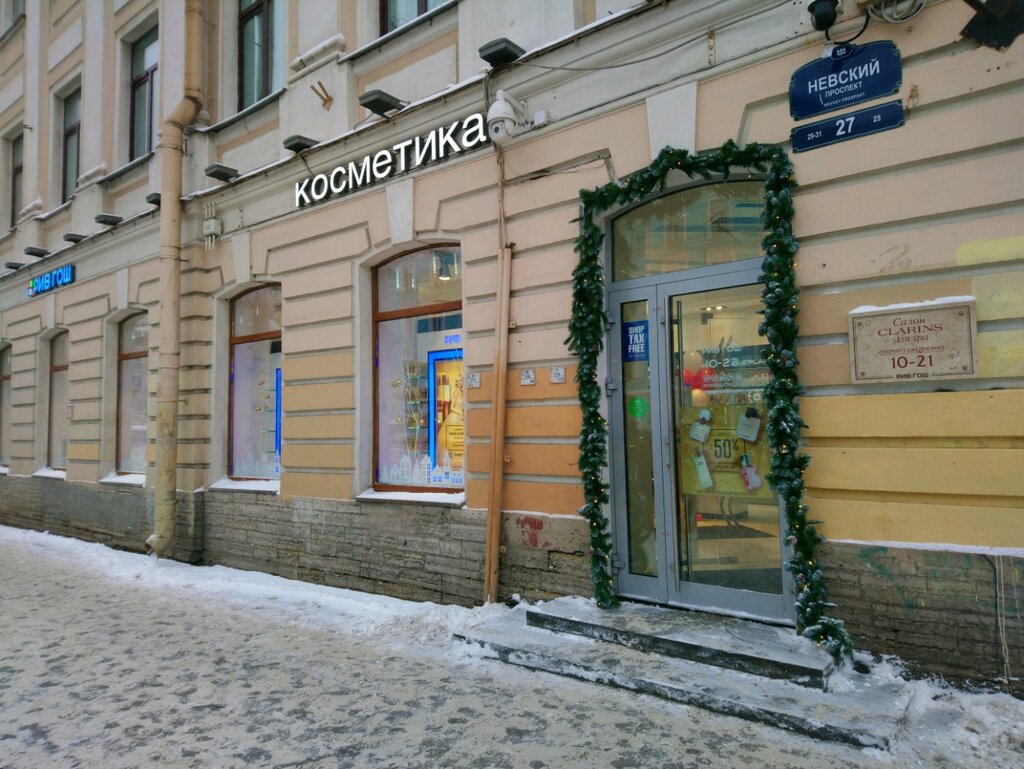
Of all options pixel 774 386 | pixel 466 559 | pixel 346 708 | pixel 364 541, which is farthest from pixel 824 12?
Answer: pixel 364 541

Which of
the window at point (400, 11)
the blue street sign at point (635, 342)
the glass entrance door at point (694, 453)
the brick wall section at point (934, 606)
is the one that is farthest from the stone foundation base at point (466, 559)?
the window at point (400, 11)

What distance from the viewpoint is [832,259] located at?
4.27 meters

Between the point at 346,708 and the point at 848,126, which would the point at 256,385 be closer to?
the point at 346,708

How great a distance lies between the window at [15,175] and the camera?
13305 millimetres

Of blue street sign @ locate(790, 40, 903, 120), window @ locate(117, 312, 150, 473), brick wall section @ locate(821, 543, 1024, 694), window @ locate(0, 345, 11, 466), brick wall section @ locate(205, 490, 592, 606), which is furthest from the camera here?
window @ locate(0, 345, 11, 466)

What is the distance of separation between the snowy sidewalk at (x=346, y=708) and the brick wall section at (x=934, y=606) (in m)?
0.19

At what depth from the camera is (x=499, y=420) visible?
560 centimetres

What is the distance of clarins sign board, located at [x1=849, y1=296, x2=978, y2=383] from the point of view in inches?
151

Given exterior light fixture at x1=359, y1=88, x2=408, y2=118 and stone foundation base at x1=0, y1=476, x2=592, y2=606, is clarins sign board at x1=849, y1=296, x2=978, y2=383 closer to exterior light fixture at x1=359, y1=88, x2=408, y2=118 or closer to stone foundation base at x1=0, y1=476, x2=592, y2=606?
stone foundation base at x1=0, y1=476, x2=592, y2=606

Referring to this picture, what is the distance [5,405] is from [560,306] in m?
12.7

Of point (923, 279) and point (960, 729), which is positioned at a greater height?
point (923, 279)

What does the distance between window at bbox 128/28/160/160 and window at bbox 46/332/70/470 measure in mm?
3565

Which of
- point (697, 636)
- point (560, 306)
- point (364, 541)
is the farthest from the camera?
point (364, 541)

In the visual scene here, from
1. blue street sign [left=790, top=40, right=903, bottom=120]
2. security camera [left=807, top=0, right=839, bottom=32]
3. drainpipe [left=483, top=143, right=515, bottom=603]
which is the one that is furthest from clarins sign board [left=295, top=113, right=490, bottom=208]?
security camera [left=807, top=0, right=839, bottom=32]
